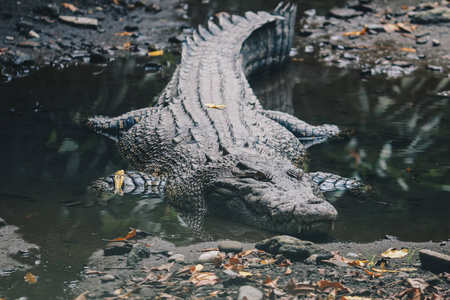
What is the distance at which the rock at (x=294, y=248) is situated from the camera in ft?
10.4

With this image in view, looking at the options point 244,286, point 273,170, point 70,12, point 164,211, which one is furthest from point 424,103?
point 70,12

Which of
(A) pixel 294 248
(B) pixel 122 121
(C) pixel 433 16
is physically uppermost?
(C) pixel 433 16

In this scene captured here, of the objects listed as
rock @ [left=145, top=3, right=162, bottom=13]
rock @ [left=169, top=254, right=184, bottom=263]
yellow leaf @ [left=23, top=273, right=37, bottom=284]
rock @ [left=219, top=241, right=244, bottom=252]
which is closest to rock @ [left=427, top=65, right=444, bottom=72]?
rock @ [left=145, top=3, right=162, bottom=13]

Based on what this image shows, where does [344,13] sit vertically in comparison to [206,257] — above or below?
above

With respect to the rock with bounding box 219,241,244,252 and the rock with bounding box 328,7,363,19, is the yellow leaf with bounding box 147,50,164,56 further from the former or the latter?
the rock with bounding box 219,241,244,252

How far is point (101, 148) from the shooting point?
5367 mm

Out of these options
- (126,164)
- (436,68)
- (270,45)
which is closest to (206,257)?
(126,164)

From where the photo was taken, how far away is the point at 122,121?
19.0 ft

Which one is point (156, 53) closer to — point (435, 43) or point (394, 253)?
point (435, 43)

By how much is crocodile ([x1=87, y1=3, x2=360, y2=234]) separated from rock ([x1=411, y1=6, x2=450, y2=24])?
13.9ft

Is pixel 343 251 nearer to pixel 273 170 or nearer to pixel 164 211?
pixel 273 170

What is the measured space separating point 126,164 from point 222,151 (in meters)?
1.20

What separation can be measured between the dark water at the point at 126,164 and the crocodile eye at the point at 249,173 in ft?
1.21

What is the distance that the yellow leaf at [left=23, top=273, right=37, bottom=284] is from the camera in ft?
9.57
